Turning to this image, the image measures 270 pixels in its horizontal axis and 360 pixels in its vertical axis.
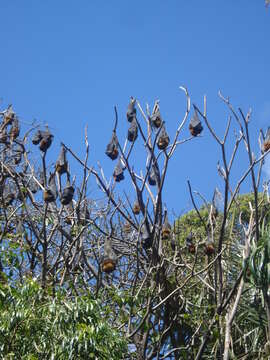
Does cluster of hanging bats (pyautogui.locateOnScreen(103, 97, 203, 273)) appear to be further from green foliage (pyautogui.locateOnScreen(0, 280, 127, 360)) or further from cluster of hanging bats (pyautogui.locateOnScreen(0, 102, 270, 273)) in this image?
green foliage (pyautogui.locateOnScreen(0, 280, 127, 360))

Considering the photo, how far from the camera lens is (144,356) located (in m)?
7.82

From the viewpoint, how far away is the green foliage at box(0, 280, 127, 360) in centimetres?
586

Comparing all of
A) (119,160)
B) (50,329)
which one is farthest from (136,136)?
(50,329)

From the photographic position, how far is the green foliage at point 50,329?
19.2 ft

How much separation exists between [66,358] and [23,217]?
11.7 feet

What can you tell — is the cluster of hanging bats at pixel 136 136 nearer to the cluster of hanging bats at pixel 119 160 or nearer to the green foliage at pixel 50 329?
the cluster of hanging bats at pixel 119 160

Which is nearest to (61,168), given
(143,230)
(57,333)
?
(143,230)

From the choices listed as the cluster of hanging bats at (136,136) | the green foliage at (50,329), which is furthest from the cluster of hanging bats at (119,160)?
the green foliage at (50,329)

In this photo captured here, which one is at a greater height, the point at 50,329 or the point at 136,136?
the point at 136,136

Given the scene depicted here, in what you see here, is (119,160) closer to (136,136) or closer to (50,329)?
(136,136)

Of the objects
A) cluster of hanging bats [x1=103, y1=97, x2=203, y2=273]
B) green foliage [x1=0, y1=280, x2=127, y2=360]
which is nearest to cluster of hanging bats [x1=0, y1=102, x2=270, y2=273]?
cluster of hanging bats [x1=103, y1=97, x2=203, y2=273]

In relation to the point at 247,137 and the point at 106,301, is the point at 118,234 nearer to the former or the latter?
the point at 106,301

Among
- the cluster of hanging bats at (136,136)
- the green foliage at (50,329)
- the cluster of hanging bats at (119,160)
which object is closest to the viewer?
the green foliage at (50,329)

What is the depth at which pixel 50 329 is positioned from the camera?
19.7ft
